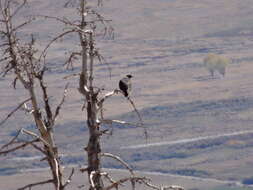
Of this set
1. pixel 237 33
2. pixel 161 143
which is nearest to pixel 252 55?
pixel 237 33

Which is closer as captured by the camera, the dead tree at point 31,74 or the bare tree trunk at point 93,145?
the dead tree at point 31,74

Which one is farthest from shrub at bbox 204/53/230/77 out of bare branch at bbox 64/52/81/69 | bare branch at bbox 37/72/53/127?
bare branch at bbox 37/72/53/127

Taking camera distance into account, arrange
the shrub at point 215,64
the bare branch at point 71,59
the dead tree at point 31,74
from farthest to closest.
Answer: the shrub at point 215,64 < the bare branch at point 71,59 < the dead tree at point 31,74

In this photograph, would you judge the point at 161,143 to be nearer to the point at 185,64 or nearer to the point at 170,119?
the point at 170,119

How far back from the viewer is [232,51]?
125m

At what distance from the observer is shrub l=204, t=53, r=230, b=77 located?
110m

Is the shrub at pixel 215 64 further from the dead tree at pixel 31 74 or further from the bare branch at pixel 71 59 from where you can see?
the dead tree at pixel 31 74

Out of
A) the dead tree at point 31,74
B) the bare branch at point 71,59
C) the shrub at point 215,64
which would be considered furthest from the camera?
the shrub at point 215,64

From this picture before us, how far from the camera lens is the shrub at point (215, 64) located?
110m

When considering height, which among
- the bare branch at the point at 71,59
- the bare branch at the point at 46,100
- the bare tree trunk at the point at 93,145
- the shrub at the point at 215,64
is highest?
the bare branch at the point at 71,59

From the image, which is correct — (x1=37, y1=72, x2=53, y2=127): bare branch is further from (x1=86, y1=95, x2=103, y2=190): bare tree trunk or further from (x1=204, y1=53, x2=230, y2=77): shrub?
(x1=204, y1=53, x2=230, y2=77): shrub

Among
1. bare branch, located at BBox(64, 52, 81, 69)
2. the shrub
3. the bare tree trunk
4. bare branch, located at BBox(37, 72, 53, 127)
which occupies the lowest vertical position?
the shrub

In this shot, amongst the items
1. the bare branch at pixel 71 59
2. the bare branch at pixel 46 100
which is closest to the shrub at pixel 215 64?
the bare branch at pixel 71 59

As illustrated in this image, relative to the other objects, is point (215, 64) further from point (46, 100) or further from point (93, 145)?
point (46, 100)
